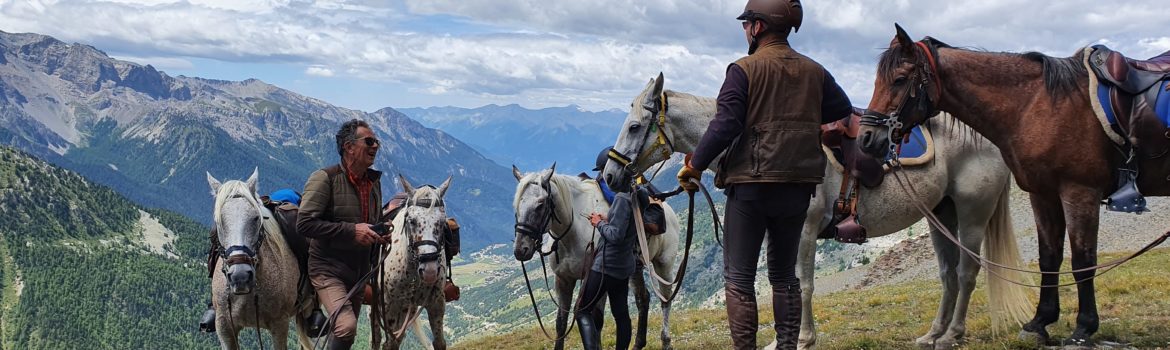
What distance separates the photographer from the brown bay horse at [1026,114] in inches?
258

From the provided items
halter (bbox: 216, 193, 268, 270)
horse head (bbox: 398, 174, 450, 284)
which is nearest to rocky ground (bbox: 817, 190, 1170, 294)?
horse head (bbox: 398, 174, 450, 284)

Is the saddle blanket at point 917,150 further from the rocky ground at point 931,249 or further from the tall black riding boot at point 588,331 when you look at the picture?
the rocky ground at point 931,249

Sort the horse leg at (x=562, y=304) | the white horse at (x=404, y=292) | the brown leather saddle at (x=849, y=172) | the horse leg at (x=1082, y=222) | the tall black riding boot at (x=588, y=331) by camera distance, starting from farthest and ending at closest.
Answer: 1. the horse leg at (x=562, y=304)
2. the white horse at (x=404, y=292)
3. the tall black riding boot at (x=588, y=331)
4. the brown leather saddle at (x=849, y=172)
5. the horse leg at (x=1082, y=222)

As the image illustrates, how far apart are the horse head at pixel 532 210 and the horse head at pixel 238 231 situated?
304 cm

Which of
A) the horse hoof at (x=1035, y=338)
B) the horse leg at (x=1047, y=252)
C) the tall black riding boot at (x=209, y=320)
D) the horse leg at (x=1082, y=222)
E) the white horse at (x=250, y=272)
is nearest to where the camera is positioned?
the horse leg at (x=1082, y=222)

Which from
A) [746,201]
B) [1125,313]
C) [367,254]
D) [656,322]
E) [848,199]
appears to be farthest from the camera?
[656,322]

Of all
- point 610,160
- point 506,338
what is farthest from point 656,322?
point 610,160

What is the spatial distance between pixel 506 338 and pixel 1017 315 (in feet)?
46.6

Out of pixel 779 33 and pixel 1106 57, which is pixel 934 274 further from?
pixel 779 33

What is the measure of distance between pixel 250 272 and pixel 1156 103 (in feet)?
26.9

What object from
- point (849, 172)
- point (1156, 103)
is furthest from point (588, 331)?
point (1156, 103)

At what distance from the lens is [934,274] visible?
38.3 m

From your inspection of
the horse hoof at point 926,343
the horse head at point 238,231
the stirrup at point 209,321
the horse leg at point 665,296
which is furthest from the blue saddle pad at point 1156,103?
the stirrup at point 209,321

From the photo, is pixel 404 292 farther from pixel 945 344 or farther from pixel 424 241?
pixel 945 344
